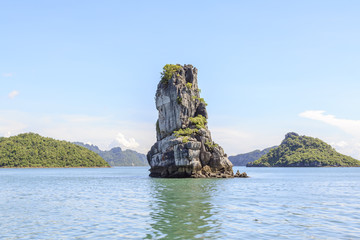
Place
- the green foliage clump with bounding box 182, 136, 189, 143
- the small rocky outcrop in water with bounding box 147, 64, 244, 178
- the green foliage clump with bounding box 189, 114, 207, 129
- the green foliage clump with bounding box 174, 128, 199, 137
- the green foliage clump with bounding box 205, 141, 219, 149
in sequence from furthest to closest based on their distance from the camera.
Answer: the green foliage clump with bounding box 189, 114, 207, 129
the green foliage clump with bounding box 174, 128, 199, 137
the green foliage clump with bounding box 205, 141, 219, 149
the small rocky outcrop in water with bounding box 147, 64, 244, 178
the green foliage clump with bounding box 182, 136, 189, 143

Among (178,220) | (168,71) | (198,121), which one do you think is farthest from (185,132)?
(178,220)

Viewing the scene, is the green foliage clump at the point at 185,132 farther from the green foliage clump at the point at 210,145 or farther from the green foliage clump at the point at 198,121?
the green foliage clump at the point at 210,145

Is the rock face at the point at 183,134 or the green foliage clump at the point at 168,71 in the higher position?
the green foliage clump at the point at 168,71

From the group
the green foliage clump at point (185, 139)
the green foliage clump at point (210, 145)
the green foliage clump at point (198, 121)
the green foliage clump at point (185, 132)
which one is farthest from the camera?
the green foliage clump at point (198, 121)

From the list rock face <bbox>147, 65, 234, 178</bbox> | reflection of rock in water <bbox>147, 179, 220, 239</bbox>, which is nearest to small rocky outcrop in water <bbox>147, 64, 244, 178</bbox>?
rock face <bbox>147, 65, 234, 178</bbox>

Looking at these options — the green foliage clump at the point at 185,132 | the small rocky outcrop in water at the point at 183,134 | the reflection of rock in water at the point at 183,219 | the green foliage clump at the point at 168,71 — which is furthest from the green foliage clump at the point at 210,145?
the reflection of rock in water at the point at 183,219

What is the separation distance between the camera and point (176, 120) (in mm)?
89000

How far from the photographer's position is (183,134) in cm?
8544

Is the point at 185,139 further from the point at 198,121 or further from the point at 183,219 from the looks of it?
the point at 183,219

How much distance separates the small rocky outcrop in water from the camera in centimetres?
8181

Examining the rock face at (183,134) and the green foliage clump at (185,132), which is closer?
the rock face at (183,134)

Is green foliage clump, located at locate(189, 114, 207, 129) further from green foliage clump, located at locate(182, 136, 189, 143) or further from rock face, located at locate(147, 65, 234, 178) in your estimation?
green foliage clump, located at locate(182, 136, 189, 143)

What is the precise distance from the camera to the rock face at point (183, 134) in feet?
268

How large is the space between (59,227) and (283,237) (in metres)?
14.9
